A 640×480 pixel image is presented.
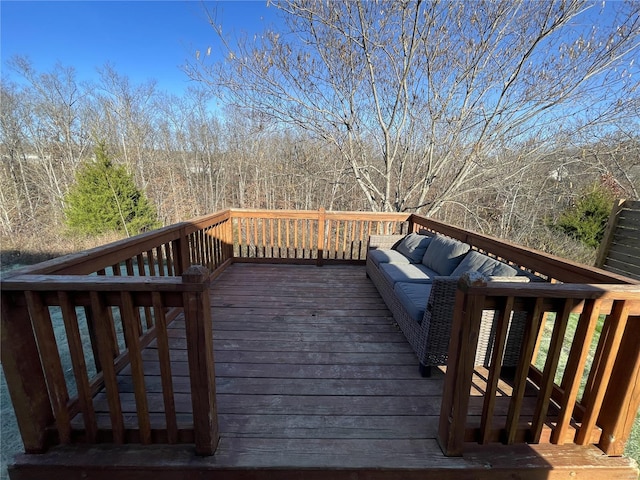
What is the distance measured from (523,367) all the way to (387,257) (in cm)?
238

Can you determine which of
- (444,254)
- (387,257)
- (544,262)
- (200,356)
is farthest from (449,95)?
(200,356)

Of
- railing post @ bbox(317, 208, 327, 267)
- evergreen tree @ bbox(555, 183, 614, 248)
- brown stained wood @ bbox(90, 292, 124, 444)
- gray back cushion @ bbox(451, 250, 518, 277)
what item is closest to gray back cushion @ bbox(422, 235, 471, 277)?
gray back cushion @ bbox(451, 250, 518, 277)

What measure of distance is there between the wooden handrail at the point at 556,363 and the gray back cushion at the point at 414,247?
2.26 meters

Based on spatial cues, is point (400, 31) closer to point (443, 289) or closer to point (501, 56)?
point (501, 56)

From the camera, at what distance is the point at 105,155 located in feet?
33.5

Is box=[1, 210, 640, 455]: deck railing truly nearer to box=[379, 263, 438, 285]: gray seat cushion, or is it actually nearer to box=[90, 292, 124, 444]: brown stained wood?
box=[90, 292, 124, 444]: brown stained wood

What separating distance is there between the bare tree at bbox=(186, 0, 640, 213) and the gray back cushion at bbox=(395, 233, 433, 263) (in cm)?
252

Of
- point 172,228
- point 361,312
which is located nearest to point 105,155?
point 172,228

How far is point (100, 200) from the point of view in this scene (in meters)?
Answer: 10.0

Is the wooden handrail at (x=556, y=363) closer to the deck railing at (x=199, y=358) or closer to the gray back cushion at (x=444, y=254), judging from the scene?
the deck railing at (x=199, y=358)

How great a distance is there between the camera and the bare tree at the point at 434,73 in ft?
16.0

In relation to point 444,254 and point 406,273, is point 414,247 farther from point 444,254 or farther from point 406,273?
point 406,273

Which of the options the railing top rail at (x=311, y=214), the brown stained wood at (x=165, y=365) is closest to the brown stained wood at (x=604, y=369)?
the brown stained wood at (x=165, y=365)

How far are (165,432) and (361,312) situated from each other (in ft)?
6.87
